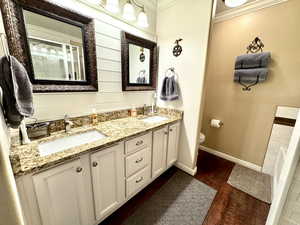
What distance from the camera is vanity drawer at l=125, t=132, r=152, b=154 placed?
1.23 meters

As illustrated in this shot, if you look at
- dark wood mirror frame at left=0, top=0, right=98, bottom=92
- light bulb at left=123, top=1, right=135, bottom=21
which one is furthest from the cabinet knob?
light bulb at left=123, top=1, right=135, bottom=21

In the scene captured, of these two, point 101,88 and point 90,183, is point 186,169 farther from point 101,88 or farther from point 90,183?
point 101,88

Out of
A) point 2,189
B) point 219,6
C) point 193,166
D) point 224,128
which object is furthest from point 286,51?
point 2,189

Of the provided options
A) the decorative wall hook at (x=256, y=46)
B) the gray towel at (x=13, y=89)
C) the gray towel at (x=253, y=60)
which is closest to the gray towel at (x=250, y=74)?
the gray towel at (x=253, y=60)

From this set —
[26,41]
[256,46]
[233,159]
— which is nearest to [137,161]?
[26,41]

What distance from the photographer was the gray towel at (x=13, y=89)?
74 cm

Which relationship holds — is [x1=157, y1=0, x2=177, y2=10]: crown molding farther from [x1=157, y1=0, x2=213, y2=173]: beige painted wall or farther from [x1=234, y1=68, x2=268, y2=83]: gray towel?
[x1=234, y1=68, x2=268, y2=83]: gray towel

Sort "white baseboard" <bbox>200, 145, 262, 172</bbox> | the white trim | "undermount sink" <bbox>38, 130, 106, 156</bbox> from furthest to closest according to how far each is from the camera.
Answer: "white baseboard" <bbox>200, 145, 262, 172</bbox> < the white trim < "undermount sink" <bbox>38, 130, 106, 156</bbox>

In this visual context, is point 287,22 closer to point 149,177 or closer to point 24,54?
point 149,177

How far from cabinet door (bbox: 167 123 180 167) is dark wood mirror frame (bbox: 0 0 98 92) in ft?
3.74

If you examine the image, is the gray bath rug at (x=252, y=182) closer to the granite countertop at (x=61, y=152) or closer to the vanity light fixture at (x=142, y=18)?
the granite countertop at (x=61, y=152)

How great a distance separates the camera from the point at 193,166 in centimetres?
192

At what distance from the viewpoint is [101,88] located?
149 centimetres

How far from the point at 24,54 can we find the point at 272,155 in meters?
3.17
